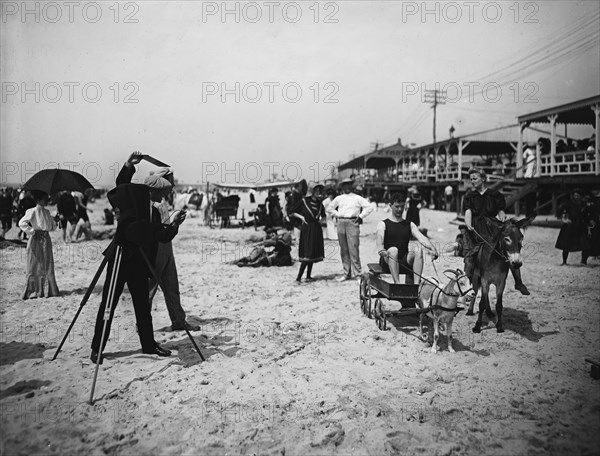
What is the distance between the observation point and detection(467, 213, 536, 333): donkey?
18.9ft

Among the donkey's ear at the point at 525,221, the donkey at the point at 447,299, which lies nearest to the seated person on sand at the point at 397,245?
the donkey at the point at 447,299

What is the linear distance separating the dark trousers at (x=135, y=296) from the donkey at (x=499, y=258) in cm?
399

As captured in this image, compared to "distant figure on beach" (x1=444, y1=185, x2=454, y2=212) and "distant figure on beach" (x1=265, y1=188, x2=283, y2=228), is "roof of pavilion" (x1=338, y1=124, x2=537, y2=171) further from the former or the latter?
"distant figure on beach" (x1=265, y1=188, x2=283, y2=228)

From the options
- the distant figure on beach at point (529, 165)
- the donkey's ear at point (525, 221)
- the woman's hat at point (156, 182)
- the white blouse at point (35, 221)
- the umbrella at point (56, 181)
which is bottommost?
the donkey's ear at point (525, 221)

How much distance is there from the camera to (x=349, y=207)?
9359 millimetres

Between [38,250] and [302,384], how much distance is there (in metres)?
5.69

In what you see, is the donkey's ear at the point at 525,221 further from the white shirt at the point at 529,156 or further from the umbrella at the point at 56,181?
the white shirt at the point at 529,156

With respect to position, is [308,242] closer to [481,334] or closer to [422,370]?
[481,334]

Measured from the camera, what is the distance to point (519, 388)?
4406 mm

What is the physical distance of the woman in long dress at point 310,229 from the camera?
9.18 metres

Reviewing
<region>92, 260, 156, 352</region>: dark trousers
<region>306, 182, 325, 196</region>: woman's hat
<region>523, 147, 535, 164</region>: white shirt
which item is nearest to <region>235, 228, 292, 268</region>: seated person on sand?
<region>306, 182, 325, 196</region>: woman's hat

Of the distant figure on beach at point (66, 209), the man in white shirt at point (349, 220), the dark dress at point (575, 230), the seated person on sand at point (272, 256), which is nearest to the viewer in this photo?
the man in white shirt at point (349, 220)

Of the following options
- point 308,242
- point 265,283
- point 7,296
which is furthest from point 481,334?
point 7,296

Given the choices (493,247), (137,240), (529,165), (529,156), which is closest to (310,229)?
(493,247)
